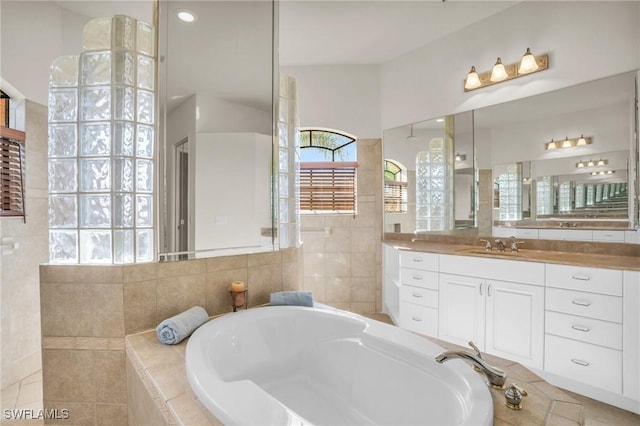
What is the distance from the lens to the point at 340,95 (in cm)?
349

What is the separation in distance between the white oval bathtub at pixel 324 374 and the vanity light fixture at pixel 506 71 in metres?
2.31

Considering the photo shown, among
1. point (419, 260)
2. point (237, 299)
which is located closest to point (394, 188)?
point (419, 260)

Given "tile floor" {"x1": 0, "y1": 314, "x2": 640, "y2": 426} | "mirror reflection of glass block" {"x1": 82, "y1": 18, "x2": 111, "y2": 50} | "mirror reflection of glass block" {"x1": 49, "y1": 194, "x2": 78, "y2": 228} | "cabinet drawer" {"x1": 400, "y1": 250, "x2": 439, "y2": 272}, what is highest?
"mirror reflection of glass block" {"x1": 82, "y1": 18, "x2": 111, "y2": 50}

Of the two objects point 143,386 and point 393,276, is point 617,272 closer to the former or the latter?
point 393,276

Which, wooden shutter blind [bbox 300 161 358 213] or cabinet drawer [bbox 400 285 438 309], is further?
wooden shutter blind [bbox 300 161 358 213]

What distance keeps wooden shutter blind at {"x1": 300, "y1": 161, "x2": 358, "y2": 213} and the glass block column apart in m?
1.25

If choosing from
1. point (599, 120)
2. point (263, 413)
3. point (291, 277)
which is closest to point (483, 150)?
point (599, 120)

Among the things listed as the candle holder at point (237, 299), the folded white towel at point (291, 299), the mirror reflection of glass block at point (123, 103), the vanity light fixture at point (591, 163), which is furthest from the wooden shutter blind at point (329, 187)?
the mirror reflection of glass block at point (123, 103)

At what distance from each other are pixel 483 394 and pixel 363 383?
65 centimetres

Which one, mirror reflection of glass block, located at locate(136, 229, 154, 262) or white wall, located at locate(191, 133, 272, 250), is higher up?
white wall, located at locate(191, 133, 272, 250)

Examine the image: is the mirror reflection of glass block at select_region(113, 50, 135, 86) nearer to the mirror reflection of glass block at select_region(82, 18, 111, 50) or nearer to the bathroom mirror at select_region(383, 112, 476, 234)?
the mirror reflection of glass block at select_region(82, 18, 111, 50)

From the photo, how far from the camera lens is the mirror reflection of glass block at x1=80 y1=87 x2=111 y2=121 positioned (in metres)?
1.55

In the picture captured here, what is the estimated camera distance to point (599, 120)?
7.11ft

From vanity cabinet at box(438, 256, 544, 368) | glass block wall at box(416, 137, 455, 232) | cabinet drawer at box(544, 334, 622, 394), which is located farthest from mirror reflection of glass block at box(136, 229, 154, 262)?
glass block wall at box(416, 137, 455, 232)
